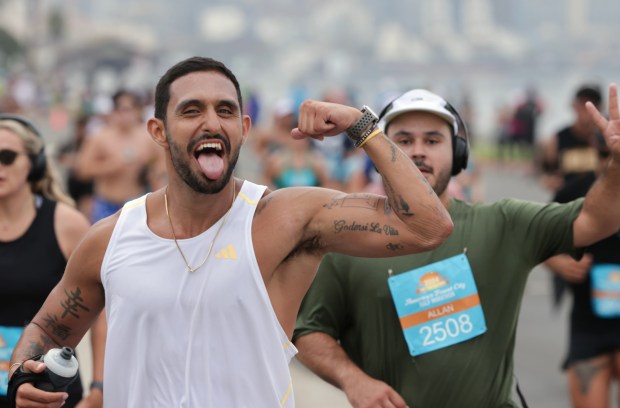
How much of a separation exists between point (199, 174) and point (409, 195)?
601 millimetres

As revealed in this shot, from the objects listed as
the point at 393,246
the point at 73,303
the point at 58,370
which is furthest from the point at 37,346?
the point at 393,246

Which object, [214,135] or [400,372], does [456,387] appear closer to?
[400,372]

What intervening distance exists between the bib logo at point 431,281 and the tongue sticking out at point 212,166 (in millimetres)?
1177

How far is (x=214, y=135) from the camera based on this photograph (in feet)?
11.3

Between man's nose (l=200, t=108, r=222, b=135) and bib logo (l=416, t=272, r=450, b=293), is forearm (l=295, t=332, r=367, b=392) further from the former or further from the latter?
man's nose (l=200, t=108, r=222, b=135)

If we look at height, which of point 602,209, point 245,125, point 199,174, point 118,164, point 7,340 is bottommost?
point 118,164

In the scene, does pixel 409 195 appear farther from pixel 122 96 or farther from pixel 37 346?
pixel 122 96

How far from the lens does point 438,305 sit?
14.4 ft

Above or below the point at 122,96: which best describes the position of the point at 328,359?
below

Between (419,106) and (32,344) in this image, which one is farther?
(419,106)

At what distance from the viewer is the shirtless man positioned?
35.7ft

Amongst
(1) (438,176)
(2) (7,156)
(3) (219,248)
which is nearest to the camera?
(3) (219,248)

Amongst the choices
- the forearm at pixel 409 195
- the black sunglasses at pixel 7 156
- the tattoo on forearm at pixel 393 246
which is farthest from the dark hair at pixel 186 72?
the black sunglasses at pixel 7 156

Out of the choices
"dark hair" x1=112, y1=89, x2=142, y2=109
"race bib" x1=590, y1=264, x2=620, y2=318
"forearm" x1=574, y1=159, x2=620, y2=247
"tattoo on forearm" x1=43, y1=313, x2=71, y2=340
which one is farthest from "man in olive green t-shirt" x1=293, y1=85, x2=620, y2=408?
"dark hair" x1=112, y1=89, x2=142, y2=109
